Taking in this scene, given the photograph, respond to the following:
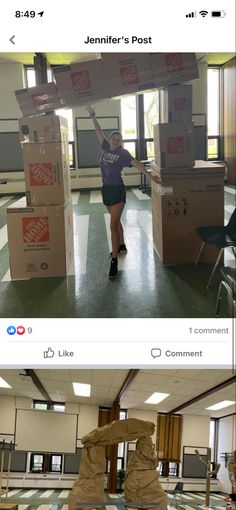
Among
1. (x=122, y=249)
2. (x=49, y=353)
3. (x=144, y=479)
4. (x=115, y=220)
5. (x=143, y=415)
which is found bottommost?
(x=144, y=479)

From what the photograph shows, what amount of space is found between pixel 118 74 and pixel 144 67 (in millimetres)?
80

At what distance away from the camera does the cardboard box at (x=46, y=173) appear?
1.29m

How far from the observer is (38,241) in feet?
4.55

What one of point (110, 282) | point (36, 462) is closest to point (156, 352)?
point (110, 282)

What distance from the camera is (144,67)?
1.14m

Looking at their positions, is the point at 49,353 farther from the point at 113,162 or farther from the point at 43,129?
the point at 43,129

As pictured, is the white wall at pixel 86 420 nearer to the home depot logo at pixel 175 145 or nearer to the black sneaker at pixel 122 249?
the black sneaker at pixel 122 249

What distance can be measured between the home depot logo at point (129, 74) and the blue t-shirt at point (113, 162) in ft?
0.68

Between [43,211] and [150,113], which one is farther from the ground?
[150,113]

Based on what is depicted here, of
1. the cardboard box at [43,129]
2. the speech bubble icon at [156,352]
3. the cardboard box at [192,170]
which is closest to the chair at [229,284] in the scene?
the speech bubble icon at [156,352]

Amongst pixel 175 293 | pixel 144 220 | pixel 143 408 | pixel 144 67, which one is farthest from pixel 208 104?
pixel 143 408

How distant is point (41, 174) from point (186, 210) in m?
0.53
